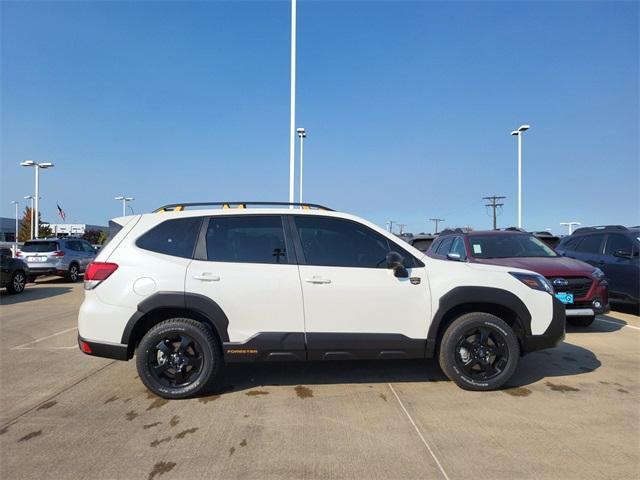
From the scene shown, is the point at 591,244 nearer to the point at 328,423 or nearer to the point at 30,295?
the point at 328,423

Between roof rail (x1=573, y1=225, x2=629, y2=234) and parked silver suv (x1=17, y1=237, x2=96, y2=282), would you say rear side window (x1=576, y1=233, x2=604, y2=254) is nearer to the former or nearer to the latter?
roof rail (x1=573, y1=225, x2=629, y2=234)

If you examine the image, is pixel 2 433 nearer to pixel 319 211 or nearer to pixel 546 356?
pixel 319 211

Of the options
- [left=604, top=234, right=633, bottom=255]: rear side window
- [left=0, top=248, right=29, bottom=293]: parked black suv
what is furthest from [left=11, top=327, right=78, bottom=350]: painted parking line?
[left=604, top=234, right=633, bottom=255]: rear side window

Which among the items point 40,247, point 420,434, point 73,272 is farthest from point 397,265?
point 40,247

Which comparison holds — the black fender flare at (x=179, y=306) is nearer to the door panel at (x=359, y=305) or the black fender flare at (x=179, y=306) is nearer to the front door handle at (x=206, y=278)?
the front door handle at (x=206, y=278)

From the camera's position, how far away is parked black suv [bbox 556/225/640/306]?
8570 millimetres

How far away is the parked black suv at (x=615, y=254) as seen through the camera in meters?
8.57

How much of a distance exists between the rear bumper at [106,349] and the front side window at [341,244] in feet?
6.29

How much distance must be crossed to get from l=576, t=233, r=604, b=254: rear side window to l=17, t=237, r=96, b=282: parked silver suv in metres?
16.9

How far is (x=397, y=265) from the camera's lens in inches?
168

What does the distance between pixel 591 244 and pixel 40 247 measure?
17791 mm

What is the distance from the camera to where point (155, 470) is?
3064 millimetres

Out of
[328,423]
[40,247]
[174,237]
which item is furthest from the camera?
[40,247]

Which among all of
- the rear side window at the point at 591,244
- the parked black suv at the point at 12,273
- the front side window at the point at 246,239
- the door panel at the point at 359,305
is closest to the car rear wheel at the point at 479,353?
the door panel at the point at 359,305
